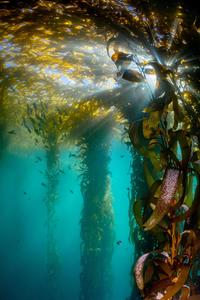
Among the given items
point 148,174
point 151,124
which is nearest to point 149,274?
point 148,174

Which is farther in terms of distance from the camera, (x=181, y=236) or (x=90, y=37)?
(x=90, y=37)

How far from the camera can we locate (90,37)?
235 inches

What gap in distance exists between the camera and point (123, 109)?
9.91 metres

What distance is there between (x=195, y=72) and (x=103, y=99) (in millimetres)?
7949

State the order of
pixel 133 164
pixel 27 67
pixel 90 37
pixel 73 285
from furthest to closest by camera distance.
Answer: pixel 73 285 → pixel 27 67 → pixel 133 164 → pixel 90 37

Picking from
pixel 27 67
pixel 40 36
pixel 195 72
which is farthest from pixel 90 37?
pixel 27 67

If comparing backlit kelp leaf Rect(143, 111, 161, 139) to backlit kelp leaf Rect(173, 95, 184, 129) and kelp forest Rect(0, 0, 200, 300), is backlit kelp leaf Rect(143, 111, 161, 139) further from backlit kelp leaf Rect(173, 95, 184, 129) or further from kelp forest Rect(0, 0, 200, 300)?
backlit kelp leaf Rect(173, 95, 184, 129)

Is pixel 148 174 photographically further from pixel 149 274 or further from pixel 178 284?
pixel 178 284

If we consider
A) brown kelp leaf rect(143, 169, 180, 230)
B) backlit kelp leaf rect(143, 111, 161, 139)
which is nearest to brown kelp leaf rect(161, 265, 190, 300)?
brown kelp leaf rect(143, 169, 180, 230)

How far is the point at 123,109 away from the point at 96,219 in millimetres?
6302

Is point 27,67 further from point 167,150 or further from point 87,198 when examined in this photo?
point 167,150

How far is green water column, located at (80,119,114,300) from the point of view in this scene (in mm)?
12906

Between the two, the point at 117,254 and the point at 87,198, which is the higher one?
the point at 87,198

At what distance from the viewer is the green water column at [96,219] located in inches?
508
